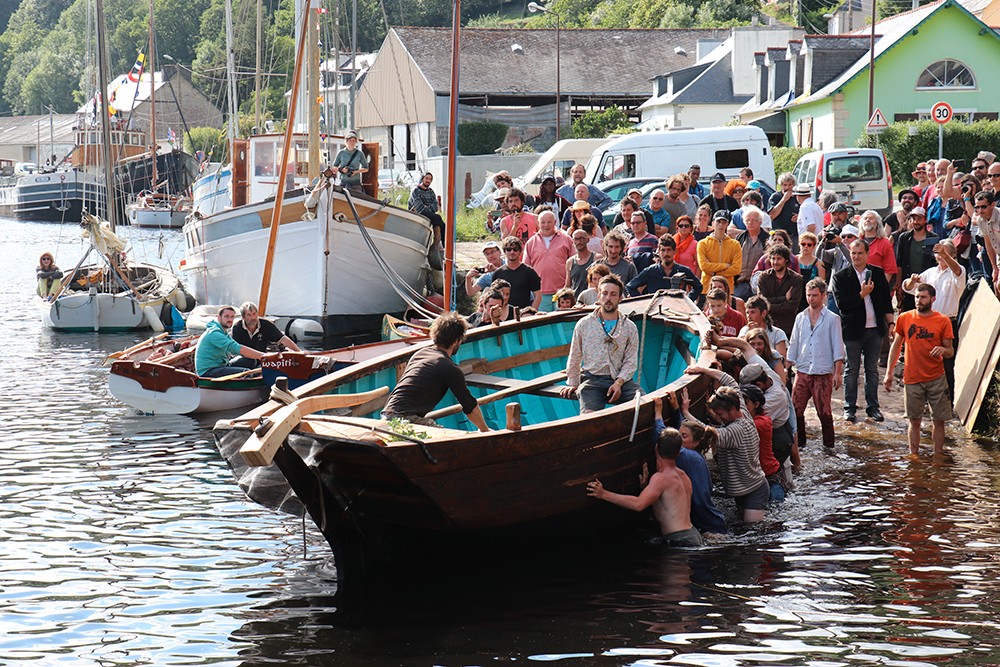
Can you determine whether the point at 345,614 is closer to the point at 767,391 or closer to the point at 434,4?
the point at 767,391

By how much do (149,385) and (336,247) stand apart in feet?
23.9

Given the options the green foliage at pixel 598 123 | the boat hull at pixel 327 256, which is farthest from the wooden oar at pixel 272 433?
the green foliage at pixel 598 123

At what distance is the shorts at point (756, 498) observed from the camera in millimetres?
9727

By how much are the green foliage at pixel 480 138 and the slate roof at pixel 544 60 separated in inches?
104

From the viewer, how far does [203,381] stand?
15.5 metres

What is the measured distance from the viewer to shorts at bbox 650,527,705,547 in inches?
366

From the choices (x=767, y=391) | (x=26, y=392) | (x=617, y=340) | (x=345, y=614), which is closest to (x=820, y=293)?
(x=767, y=391)

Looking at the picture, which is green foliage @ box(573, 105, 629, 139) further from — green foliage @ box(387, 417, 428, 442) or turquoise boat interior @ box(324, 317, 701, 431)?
green foliage @ box(387, 417, 428, 442)

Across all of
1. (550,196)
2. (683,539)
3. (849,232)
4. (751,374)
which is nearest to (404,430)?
(683,539)

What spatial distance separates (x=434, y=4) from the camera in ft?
312

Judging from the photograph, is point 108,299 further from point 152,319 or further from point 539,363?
point 539,363

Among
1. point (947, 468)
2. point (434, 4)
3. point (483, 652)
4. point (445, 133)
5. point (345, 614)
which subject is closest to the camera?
point (483, 652)

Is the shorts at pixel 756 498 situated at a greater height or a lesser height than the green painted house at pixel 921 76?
lesser

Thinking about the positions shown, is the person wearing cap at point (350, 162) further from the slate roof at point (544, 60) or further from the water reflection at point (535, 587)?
the slate roof at point (544, 60)
